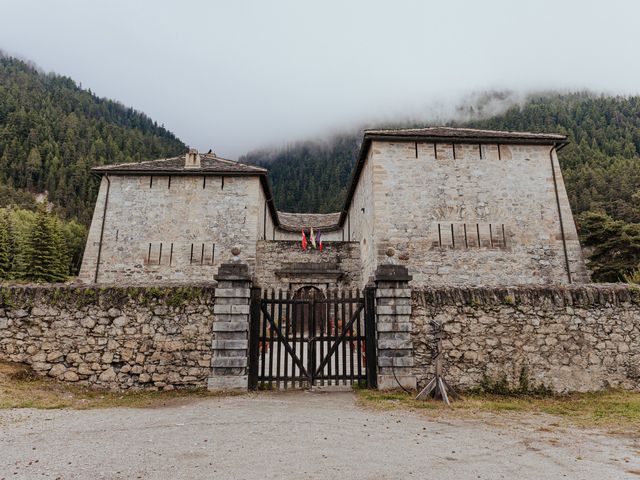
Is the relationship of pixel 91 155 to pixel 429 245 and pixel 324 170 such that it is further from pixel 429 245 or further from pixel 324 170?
pixel 429 245

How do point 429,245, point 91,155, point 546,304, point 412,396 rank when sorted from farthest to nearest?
point 91,155 < point 429,245 < point 546,304 < point 412,396

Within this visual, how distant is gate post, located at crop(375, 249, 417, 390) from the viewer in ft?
25.3

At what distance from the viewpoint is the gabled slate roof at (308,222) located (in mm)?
29250

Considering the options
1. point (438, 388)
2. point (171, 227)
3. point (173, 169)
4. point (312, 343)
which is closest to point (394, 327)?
point (438, 388)

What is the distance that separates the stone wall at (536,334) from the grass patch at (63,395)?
14.9 feet

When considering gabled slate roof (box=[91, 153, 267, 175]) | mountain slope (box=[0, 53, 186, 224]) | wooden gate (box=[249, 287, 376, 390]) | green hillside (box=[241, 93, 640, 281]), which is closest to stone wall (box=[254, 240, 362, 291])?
gabled slate roof (box=[91, 153, 267, 175])

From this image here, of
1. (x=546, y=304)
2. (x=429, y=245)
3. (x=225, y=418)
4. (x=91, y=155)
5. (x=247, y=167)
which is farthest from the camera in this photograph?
(x=91, y=155)

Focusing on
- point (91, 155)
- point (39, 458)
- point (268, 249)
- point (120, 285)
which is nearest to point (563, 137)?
point (268, 249)

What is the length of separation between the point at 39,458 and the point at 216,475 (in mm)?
1919

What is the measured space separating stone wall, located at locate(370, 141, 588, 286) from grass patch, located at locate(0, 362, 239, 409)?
33.2ft

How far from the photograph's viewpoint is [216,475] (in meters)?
3.58

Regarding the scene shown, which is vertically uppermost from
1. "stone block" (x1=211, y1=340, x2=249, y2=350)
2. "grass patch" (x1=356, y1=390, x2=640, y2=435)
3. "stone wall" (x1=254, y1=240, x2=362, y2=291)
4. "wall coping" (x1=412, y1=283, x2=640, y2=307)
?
"stone wall" (x1=254, y1=240, x2=362, y2=291)

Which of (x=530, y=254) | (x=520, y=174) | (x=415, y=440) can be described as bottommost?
(x=415, y=440)

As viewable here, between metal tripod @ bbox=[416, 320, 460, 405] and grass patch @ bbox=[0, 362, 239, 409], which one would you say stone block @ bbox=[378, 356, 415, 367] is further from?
grass patch @ bbox=[0, 362, 239, 409]
